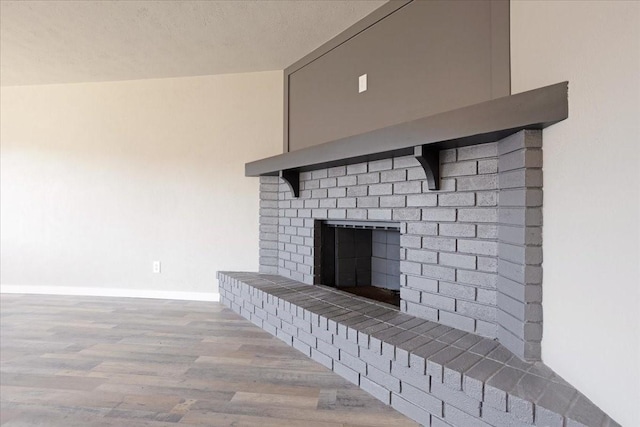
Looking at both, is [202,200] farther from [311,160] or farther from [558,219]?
[558,219]

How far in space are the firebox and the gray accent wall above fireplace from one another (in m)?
0.43

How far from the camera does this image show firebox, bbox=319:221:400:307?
2.59m

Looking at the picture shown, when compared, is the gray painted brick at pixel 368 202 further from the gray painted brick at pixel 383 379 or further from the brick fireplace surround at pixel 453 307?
the gray painted brick at pixel 383 379

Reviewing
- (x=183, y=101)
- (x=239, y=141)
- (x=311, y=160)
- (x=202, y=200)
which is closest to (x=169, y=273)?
(x=202, y=200)

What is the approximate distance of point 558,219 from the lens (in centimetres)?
Result: 122

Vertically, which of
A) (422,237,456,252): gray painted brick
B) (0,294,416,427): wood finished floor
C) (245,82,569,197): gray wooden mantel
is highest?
(245,82,569,197): gray wooden mantel

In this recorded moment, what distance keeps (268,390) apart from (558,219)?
1417 millimetres

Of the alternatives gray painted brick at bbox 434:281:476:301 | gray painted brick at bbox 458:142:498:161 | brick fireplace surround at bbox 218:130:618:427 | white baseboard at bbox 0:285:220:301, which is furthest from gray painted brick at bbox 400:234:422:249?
white baseboard at bbox 0:285:220:301

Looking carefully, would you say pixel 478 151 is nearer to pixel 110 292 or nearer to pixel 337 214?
pixel 337 214

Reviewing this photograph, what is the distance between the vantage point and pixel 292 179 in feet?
8.82

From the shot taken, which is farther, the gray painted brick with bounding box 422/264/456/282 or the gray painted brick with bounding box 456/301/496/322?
the gray painted brick with bounding box 422/264/456/282

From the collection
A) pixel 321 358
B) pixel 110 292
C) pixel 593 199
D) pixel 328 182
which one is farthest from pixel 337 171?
pixel 110 292

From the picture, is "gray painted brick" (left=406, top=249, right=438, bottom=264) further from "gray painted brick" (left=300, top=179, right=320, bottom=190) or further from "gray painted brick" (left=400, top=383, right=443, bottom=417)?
"gray painted brick" (left=300, top=179, right=320, bottom=190)

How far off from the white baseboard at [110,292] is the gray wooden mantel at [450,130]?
71.5 inches
